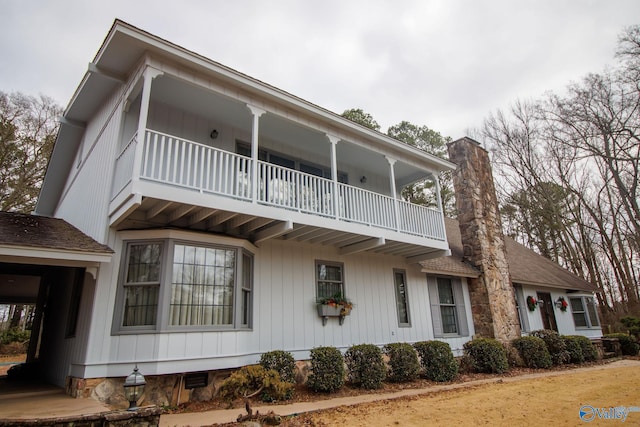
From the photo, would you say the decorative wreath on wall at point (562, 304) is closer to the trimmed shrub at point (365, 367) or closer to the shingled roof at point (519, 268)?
the shingled roof at point (519, 268)

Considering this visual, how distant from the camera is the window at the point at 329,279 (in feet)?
29.4

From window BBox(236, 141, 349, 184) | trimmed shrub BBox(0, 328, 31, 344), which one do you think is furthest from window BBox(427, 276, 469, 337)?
trimmed shrub BBox(0, 328, 31, 344)

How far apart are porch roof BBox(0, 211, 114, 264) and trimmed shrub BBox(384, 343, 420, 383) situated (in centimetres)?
619

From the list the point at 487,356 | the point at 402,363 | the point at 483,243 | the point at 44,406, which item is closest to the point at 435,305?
the point at 487,356

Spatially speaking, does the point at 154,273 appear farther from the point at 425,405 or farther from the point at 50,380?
the point at 425,405

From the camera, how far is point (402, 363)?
26.9 feet

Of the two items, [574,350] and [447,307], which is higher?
[447,307]

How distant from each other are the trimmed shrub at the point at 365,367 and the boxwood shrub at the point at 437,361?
4.80 ft

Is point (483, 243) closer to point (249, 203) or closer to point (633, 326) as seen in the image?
point (249, 203)

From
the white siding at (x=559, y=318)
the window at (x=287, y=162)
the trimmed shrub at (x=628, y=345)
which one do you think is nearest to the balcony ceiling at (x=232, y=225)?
the window at (x=287, y=162)

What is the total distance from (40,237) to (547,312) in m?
17.3

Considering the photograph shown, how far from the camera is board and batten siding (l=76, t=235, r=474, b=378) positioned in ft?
19.3

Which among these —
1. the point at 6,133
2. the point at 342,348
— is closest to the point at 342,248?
the point at 342,348

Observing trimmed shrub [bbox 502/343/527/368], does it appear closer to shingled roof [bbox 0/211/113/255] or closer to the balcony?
the balcony
